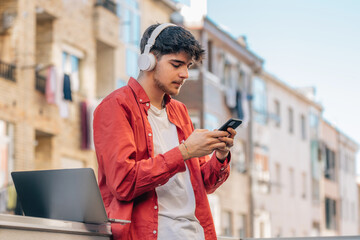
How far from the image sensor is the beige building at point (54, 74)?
694 inches

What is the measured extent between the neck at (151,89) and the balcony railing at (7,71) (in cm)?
1474

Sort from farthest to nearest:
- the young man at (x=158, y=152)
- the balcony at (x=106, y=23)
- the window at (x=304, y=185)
Result: the window at (x=304, y=185)
the balcony at (x=106, y=23)
the young man at (x=158, y=152)

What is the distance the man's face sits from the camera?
2891mm

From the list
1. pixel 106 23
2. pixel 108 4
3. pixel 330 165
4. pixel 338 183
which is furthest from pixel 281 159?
pixel 106 23

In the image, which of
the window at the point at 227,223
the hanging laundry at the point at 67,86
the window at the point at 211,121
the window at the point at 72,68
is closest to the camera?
the hanging laundry at the point at 67,86

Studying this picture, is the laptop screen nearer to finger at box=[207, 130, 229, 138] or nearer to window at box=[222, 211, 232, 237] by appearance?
finger at box=[207, 130, 229, 138]

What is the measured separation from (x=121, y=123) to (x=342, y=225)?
153 feet

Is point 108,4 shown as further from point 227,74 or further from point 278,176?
point 278,176

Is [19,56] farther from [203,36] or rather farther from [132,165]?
[132,165]

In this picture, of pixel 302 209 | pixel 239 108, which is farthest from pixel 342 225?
pixel 239 108

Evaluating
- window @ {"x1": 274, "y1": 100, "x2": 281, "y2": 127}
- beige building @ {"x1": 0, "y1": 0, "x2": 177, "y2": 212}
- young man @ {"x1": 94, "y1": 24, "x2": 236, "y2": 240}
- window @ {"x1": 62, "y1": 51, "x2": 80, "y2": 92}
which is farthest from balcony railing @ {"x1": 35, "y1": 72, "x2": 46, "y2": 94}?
window @ {"x1": 274, "y1": 100, "x2": 281, "y2": 127}

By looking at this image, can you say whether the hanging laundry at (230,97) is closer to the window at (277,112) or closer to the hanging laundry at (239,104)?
the hanging laundry at (239,104)

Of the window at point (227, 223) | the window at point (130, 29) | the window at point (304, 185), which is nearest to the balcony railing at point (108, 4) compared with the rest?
the window at point (130, 29)

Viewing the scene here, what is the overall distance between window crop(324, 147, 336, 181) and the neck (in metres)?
43.3
